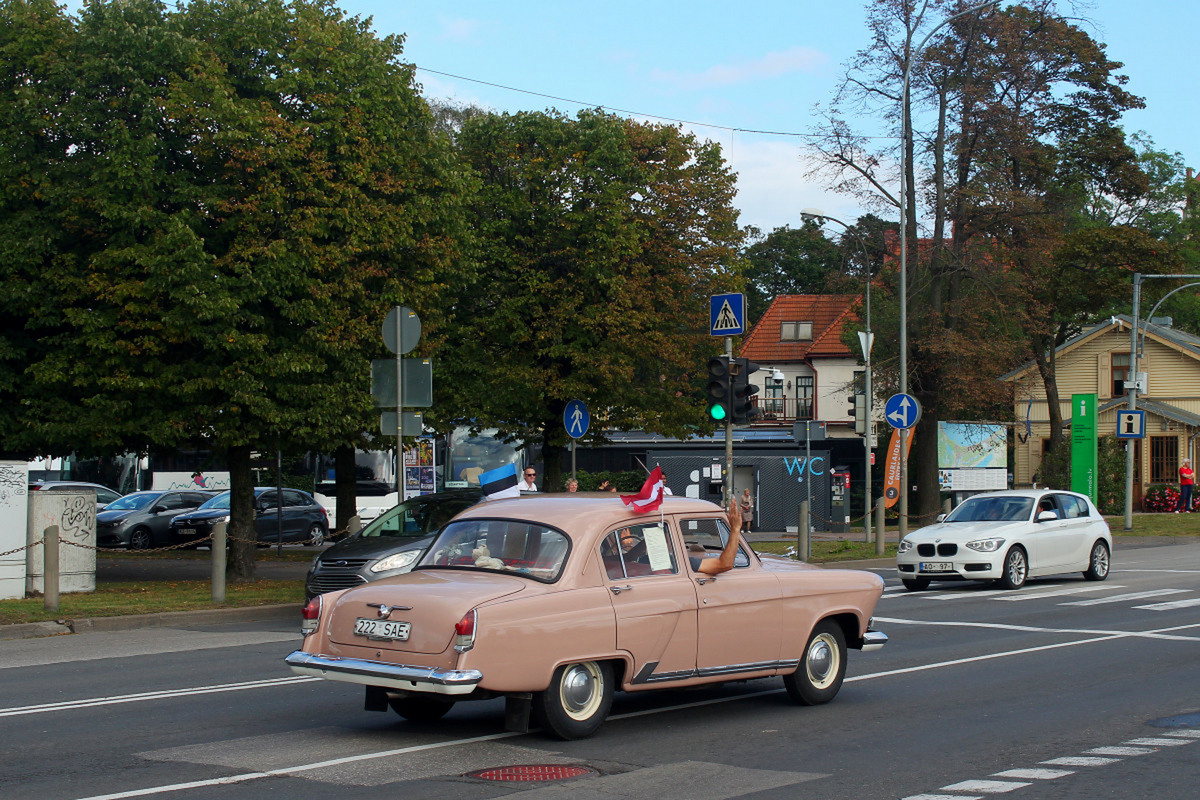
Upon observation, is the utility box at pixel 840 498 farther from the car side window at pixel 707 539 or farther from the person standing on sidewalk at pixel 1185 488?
the car side window at pixel 707 539

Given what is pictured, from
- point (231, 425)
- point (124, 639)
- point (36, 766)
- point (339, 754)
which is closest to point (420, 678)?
point (339, 754)

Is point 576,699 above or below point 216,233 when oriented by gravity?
below

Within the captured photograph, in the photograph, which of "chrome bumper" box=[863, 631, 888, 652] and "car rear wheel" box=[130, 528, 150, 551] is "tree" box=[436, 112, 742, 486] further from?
"chrome bumper" box=[863, 631, 888, 652]

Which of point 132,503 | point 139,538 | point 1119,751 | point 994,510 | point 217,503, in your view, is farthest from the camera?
point 132,503

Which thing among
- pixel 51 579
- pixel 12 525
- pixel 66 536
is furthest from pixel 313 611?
pixel 66 536

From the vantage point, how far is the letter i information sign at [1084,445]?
35.2 meters

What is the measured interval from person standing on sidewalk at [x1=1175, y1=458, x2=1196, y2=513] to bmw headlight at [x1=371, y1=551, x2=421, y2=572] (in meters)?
40.9

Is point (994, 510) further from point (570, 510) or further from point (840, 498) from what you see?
point (840, 498)

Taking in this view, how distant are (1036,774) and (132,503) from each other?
103 ft

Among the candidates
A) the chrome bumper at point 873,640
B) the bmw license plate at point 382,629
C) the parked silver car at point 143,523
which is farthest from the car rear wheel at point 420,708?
the parked silver car at point 143,523

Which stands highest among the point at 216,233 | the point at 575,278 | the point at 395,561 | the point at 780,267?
the point at 780,267

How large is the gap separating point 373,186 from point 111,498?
894 inches

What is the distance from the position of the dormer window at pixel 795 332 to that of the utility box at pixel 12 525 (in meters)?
60.8

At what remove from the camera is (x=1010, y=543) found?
65.9 ft
